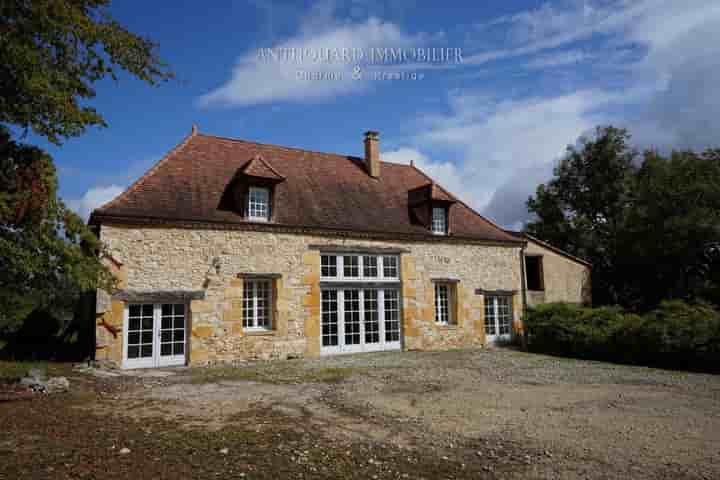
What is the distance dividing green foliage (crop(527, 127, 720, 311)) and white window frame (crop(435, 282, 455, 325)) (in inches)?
375

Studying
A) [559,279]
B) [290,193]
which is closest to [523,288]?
[559,279]

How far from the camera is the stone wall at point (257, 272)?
37.4 ft

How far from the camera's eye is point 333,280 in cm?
1380

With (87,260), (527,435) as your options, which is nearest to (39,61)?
(87,260)

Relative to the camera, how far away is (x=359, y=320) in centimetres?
1427

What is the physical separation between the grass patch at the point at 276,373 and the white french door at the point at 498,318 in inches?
282

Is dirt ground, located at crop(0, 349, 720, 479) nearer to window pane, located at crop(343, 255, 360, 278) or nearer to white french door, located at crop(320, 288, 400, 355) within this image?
white french door, located at crop(320, 288, 400, 355)

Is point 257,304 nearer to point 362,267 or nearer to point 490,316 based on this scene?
point 362,267

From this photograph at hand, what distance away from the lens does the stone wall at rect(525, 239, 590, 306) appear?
17.7 meters

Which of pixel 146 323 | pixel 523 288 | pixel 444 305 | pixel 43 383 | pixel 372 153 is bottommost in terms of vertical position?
pixel 43 383

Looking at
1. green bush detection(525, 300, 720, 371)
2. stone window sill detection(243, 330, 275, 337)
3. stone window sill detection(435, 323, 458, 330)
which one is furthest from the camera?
stone window sill detection(435, 323, 458, 330)

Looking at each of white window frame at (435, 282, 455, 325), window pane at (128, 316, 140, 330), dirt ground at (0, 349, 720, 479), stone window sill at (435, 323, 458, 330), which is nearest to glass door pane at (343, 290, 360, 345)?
stone window sill at (435, 323, 458, 330)

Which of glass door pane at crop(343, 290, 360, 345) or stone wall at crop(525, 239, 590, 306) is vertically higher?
stone wall at crop(525, 239, 590, 306)

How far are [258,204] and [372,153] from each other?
17.7ft
